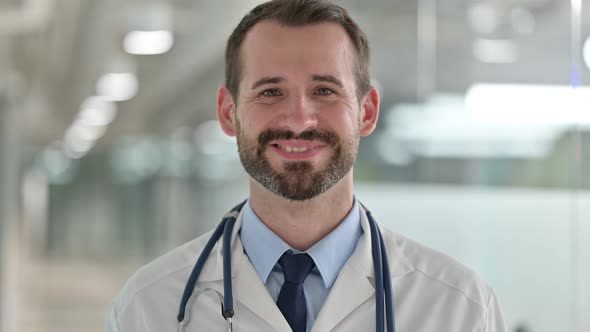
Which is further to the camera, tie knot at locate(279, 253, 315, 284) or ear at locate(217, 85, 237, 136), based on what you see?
ear at locate(217, 85, 237, 136)

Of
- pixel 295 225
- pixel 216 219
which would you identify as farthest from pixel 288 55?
pixel 216 219

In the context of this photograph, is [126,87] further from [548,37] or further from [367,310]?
[367,310]

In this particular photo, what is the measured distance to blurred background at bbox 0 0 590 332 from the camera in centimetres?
253

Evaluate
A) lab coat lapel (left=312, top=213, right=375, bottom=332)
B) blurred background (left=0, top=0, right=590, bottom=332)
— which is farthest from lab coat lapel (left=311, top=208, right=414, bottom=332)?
blurred background (left=0, top=0, right=590, bottom=332)

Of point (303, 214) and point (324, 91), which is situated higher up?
point (324, 91)

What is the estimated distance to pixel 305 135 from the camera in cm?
137

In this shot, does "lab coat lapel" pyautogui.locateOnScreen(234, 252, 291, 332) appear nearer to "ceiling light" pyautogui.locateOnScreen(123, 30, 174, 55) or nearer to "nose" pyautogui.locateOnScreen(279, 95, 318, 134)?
"nose" pyautogui.locateOnScreen(279, 95, 318, 134)

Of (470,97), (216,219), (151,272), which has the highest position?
(470,97)

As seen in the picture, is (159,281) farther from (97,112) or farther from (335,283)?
(97,112)

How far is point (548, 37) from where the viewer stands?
2516 mm

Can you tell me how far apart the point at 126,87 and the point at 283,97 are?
11.8 ft

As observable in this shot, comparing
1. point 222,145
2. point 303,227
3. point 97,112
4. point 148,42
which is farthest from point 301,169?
point 97,112

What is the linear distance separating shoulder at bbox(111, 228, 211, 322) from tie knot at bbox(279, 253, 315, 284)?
179 mm

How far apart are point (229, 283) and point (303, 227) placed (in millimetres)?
165
